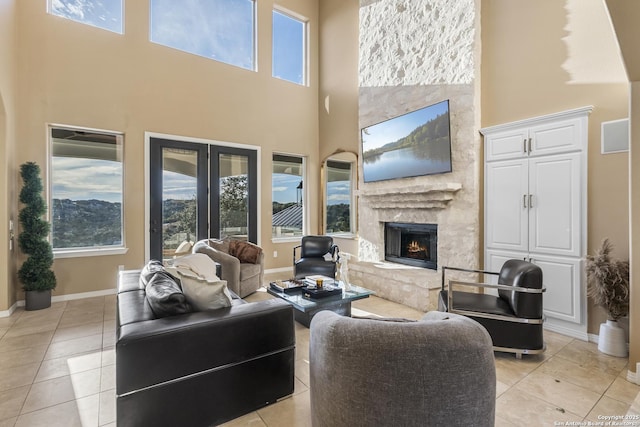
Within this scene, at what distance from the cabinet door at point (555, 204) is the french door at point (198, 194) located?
457cm

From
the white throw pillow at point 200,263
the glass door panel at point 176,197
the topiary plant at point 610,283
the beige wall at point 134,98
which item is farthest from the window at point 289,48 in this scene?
the topiary plant at point 610,283

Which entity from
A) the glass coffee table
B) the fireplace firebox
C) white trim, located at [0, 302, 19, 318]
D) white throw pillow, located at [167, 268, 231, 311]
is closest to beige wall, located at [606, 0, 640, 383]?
the glass coffee table

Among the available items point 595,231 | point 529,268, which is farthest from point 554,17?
point 529,268

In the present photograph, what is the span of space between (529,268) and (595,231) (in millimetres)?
1050

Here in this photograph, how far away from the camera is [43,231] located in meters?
3.99

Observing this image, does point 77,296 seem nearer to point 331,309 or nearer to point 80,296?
point 80,296

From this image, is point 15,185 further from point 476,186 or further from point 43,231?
point 476,186

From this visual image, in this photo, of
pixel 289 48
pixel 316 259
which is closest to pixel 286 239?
A: pixel 316 259

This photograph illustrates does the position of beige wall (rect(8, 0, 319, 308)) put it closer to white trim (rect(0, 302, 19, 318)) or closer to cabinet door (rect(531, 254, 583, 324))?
white trim (rect(0, 302, 19, 318))

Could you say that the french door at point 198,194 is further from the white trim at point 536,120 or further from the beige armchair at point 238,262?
the white trim at point 536,120

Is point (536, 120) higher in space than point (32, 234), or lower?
higher

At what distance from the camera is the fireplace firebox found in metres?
4.66

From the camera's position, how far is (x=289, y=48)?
6730 mm

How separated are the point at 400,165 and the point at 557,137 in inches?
81.5
